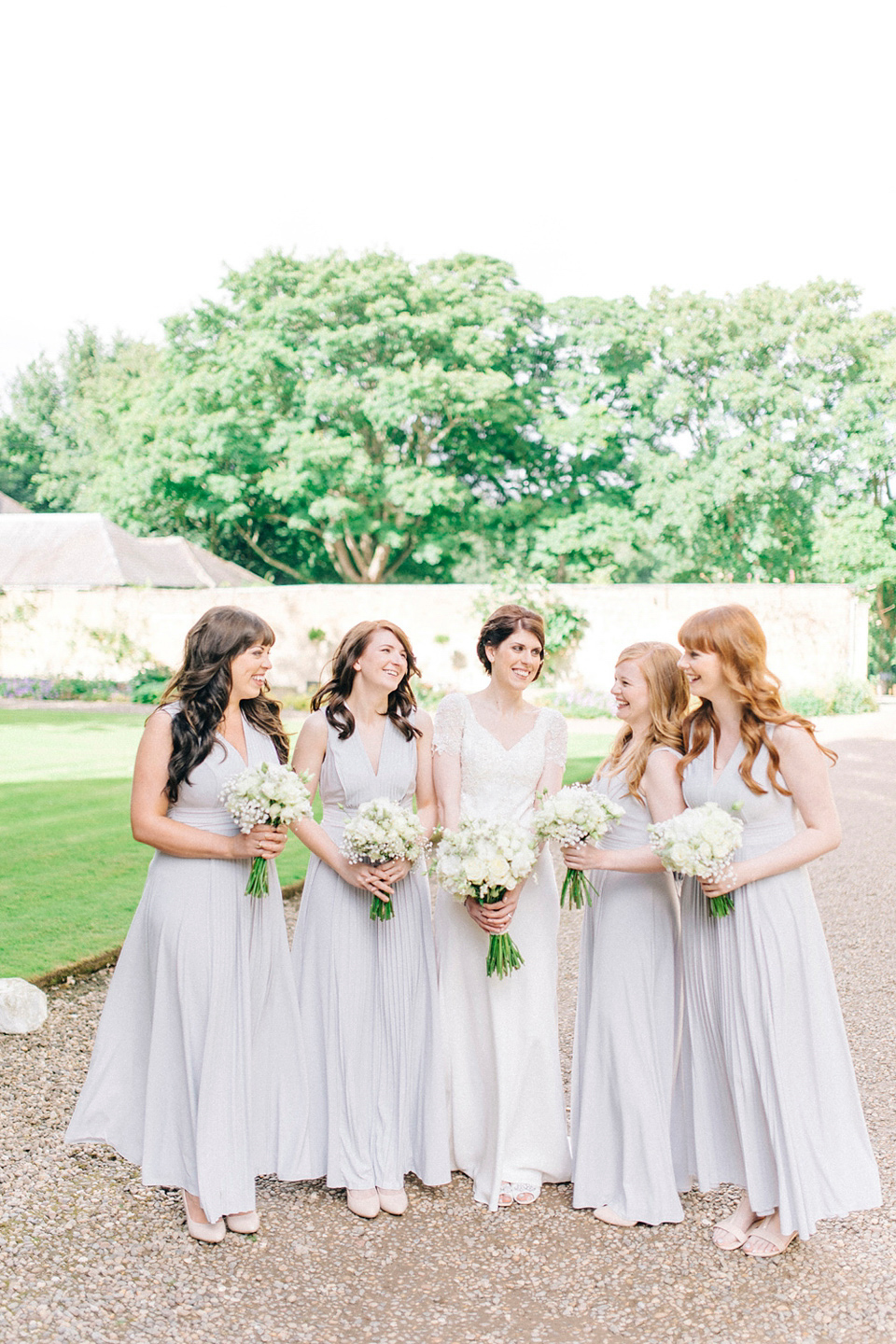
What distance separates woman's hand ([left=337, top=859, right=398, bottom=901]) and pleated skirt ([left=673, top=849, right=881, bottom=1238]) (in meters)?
1.11

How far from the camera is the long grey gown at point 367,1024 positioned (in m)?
3.76

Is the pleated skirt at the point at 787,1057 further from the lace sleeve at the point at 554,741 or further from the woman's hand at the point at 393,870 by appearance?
the woman's hand at the point at 393,870

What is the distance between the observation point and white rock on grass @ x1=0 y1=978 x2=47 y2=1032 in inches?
218

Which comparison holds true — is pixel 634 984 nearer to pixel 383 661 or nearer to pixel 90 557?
pixel 383 661

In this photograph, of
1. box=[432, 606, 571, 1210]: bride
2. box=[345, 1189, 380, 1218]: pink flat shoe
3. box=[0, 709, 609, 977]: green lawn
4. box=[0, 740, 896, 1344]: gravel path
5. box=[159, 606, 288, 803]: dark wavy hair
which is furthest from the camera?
box=[0, 709, 609, 977]: green lawn

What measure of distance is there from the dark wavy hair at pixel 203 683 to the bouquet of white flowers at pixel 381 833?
0.56m

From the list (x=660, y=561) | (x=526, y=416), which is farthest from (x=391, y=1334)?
(x=660, y=561)

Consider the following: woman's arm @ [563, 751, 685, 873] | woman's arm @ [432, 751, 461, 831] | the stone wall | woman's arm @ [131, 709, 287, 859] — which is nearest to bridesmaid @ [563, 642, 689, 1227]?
woman's arm @ [563, 751, 685, 873]

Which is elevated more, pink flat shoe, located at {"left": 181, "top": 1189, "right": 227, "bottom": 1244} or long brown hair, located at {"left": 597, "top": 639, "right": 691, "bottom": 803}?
long brown hair, located at {"left": 597, "top": 639, "right": 691, "bottom": 803}

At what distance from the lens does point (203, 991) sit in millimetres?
3516

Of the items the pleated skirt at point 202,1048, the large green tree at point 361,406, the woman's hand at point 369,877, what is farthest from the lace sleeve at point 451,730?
the large green tree at point 361,406

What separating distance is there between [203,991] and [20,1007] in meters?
2.61

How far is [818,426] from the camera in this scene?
33.7 m

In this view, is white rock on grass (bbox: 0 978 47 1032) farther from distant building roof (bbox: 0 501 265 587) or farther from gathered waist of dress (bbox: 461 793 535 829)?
distant building roof (bbox: 0 501 265 587)
